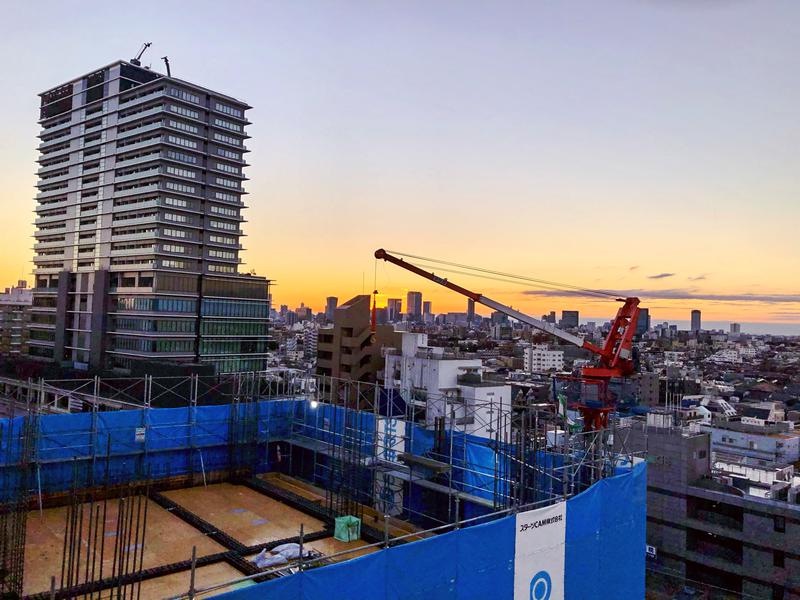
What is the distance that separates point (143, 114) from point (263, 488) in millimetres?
46250

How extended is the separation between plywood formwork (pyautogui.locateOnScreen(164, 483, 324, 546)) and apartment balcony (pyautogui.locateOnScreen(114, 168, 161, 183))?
40748mm

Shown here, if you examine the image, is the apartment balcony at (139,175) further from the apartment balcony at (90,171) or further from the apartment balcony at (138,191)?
the apartment balcony at (90,171)

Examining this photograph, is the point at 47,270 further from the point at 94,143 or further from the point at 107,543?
the point at 107,543

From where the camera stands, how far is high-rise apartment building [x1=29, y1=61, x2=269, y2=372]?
5375 cm

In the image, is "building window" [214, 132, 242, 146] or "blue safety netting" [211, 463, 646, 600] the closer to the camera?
"blue safety netting" [211, 463, 646, 600]

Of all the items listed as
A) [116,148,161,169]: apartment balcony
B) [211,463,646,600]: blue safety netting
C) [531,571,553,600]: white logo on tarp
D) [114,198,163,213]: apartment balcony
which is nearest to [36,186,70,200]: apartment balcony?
[116,148,161,169]: apartment balcony

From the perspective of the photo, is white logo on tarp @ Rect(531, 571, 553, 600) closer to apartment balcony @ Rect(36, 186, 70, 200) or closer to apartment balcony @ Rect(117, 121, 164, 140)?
apartment balcony @ Rect(117, 121, 164, 140)

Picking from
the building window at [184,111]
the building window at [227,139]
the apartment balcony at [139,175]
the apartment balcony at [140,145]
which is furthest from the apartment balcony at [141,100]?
the apartment balcony at [139,175]

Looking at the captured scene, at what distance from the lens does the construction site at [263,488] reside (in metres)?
12.7

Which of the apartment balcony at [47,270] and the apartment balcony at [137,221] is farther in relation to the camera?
the apartment balcony at [47,270]

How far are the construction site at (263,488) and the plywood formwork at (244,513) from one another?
0.26 feet

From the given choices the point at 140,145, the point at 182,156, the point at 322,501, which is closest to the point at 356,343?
the point at 182,156

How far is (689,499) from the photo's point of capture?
2891 cm

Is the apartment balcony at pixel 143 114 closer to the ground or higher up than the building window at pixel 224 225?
higher up
